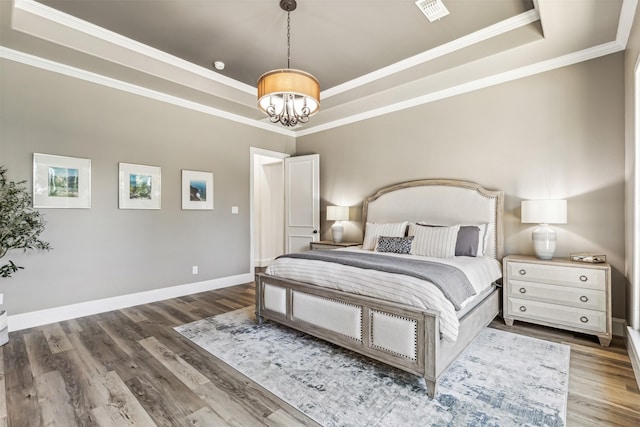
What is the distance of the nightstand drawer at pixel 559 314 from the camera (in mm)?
2703

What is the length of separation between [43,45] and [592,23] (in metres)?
5.12

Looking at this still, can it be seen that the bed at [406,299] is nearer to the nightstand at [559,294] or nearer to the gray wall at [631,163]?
the nightstand at [559,294]

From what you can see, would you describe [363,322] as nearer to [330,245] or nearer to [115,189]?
[330,245]

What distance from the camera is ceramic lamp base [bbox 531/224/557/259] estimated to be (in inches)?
Result: 120

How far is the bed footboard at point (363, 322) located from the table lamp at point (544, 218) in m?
1.88

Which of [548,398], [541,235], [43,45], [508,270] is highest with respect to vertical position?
[43,45]

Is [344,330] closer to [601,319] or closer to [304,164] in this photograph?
[601,319]

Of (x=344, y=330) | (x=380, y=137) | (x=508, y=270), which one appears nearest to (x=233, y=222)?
(x=380, y=137)

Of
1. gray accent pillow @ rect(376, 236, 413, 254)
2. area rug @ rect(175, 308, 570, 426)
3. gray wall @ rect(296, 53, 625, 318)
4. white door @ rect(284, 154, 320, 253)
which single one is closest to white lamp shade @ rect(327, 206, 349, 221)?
white door @ rect(284, 154, 320, 253)

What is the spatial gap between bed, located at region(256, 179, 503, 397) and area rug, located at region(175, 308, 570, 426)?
14 cm

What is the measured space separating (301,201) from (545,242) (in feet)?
12.1

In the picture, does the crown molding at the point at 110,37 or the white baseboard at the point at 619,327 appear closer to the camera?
the crown molding at the point at 110,37

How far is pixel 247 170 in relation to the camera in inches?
207

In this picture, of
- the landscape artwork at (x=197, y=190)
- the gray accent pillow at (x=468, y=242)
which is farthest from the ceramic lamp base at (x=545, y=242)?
the landscape artwork at (x=197, y=190)
